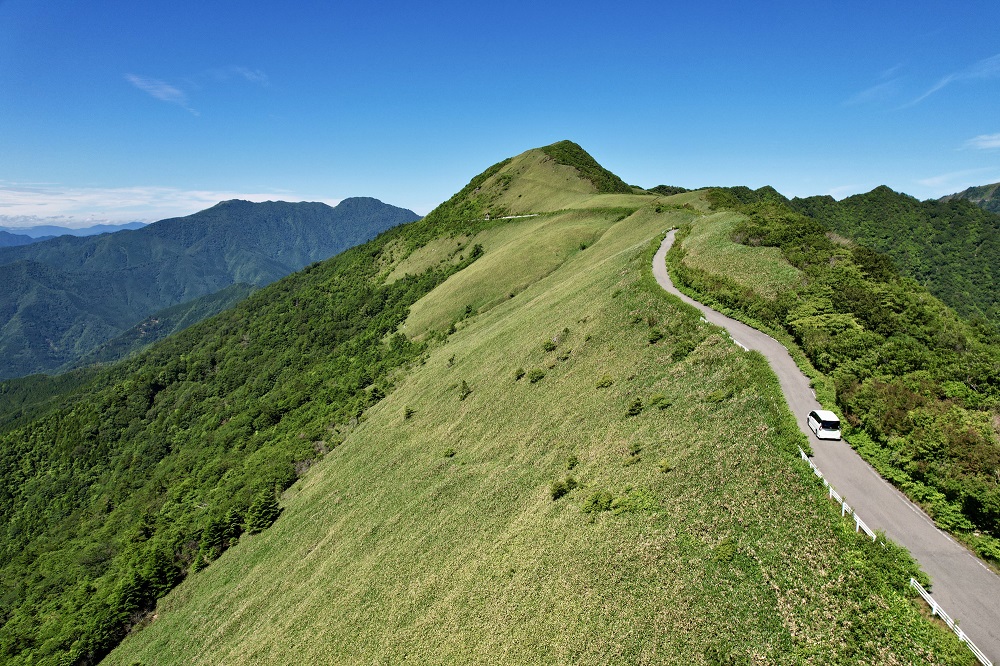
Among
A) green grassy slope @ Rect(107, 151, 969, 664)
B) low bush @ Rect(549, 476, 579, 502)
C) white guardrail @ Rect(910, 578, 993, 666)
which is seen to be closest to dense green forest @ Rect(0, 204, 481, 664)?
green grassy slope @ Rect(107, 151, 969, 664)

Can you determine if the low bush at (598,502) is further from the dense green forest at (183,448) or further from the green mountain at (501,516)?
the dense green forest at (183,448)

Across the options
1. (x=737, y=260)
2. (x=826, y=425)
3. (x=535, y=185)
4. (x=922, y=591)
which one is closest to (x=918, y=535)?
(x=922, y=591)

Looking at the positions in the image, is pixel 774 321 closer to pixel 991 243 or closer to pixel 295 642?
pixel 295 642

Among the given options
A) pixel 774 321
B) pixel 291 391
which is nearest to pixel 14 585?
pixel 291 391

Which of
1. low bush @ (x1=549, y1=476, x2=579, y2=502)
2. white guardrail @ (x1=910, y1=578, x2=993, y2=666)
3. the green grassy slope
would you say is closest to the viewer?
white guardrail @ (x1=910, y1=578, x2=993, y2=666)

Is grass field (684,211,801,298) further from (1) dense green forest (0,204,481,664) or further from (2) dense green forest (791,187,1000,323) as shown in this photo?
(2) dense green forest (791,187,1000,323)

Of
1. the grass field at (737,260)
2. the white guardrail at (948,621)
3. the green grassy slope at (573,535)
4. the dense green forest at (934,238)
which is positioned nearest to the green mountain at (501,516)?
the green grassy slope at (573,535)

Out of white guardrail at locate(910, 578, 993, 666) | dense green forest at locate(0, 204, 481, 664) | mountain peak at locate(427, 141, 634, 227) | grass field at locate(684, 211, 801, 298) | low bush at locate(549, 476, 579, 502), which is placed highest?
mountain peak at locate(427, 141, 634, 227)
